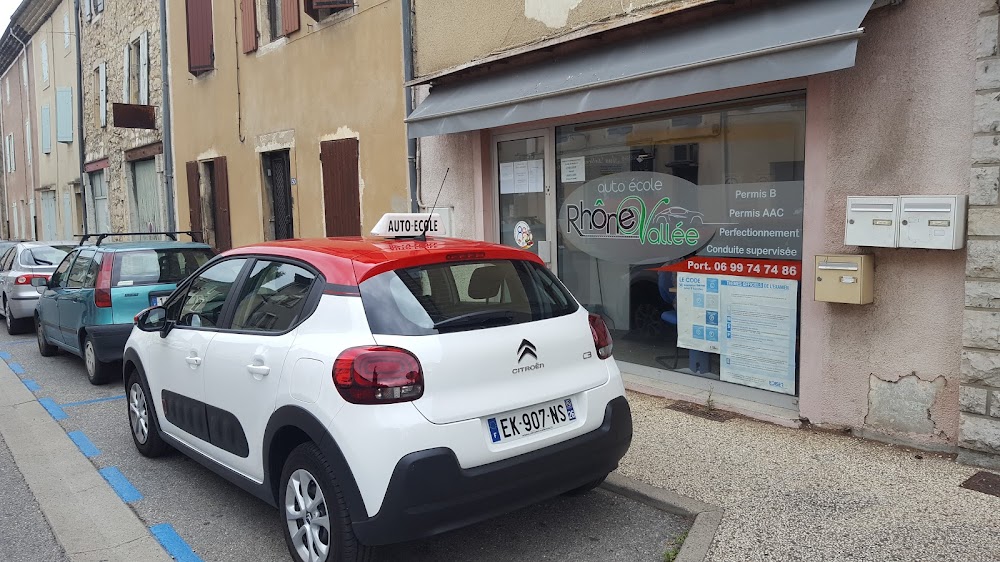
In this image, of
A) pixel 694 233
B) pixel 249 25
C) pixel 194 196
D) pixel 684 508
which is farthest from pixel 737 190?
pixel 194 196

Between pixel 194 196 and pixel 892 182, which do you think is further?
pixel 194 196

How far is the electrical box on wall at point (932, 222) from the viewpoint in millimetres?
4238

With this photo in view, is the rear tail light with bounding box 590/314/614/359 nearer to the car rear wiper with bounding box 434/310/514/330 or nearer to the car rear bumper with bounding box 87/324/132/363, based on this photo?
the car rear wiper with bounding box 434/310/514/330

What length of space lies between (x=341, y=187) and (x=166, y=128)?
7275mm

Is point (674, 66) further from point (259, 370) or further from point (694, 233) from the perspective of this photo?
point (259, 370)

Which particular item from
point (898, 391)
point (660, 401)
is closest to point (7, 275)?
point (660, 401)

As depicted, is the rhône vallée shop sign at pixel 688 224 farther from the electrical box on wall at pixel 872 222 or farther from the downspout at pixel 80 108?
the downspout at pixel 80 108

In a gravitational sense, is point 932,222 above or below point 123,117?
below

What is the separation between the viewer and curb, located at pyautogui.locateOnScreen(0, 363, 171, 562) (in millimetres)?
3729

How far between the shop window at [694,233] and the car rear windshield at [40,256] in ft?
27.5

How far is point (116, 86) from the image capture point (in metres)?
18.1

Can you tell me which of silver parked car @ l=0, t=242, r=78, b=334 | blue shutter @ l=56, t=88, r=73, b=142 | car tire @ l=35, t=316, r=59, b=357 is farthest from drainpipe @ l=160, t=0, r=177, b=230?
blue shutter @ l=56, t=88, r=73, b=142

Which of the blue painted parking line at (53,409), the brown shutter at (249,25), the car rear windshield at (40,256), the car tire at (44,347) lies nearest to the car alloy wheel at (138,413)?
the blue painted parking line at (53,409)

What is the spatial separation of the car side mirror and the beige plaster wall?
14.8 ft
